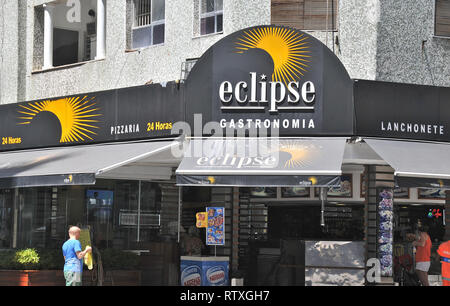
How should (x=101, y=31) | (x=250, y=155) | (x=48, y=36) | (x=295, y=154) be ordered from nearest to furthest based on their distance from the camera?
(x=295, y=154) < (x=250, y=155) < (x=101, y=31) < (x=48, y=36)

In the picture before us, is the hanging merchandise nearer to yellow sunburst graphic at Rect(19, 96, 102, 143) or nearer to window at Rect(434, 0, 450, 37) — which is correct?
window at Rect(434, 0, 450, 37)

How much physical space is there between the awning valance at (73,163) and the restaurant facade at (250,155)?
0.14ft

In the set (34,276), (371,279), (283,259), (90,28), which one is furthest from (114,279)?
(90,28)

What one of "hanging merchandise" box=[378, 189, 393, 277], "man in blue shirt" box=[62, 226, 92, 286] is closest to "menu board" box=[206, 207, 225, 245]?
"hanging merchandise" box=[378, 189, 393, 277]

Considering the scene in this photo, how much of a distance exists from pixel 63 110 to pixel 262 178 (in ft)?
20.4

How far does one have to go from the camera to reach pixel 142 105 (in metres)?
17.3

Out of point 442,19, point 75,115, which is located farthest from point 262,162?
point 75,115

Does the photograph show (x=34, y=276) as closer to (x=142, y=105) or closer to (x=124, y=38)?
(x=142, y=105)

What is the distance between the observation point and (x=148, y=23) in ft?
60.9

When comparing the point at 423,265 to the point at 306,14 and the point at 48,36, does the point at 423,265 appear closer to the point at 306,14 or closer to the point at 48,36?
the point at 306,14

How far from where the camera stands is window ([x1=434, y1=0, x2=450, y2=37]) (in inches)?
659

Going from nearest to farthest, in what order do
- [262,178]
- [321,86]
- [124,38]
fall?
[262,178] < [321,86] < [124,38]

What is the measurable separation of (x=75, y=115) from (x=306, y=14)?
5.77 meters

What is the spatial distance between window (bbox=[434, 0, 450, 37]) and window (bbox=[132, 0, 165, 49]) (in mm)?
5971
